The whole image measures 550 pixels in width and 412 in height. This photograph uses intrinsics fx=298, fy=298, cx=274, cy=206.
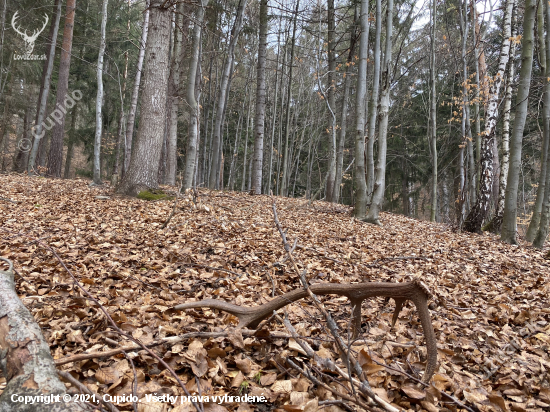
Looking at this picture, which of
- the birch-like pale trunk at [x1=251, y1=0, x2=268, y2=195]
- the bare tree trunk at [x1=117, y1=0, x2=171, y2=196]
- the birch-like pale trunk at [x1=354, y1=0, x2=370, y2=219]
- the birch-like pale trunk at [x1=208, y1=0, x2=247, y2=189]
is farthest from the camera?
the birch-like pale trunk at [x1=251, y1=0, x2=268, y2=195]

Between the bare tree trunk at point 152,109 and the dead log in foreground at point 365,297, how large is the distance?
18.9 ft

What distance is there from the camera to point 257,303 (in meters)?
2.67

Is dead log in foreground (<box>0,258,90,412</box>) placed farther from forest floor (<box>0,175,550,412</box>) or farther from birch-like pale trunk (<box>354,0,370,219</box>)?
birch-like pale trunk (<box>354,0,370,219</box>)

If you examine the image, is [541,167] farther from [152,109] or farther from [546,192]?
[152,109]

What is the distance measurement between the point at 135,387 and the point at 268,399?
2.15ft

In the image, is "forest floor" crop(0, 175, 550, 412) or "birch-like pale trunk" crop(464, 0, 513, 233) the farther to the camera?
"birch-like pale trunk" crop(464, 0, 513, 233)

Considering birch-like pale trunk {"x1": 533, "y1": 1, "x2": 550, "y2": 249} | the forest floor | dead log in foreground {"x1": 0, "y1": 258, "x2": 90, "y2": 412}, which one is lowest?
the forest floor

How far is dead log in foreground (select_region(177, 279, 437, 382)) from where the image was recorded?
1.49 metres

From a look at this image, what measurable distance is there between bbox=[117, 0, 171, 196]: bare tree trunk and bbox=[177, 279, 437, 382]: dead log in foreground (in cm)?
576

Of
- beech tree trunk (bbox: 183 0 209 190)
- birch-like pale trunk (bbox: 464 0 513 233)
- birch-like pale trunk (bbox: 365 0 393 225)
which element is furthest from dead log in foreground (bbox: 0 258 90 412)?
birch-like pale trunk (bbox: 464 0 513 233)

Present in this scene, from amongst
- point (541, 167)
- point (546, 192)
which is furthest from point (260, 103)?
point (546, 192)

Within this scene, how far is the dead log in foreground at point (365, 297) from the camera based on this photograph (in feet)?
4.89

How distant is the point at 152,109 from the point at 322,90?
418 cm

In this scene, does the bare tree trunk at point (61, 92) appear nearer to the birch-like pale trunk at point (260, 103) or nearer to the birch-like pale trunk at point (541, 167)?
the birch-like pale trunk at point (260, 103)
